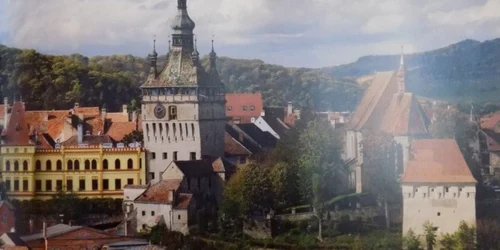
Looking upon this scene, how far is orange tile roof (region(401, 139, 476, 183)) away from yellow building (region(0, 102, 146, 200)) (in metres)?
2.95

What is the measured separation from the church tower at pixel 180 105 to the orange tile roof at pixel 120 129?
0.43 meters

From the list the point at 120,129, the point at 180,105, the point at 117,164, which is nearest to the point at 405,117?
the point at 180,105

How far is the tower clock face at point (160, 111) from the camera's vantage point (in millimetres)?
15680

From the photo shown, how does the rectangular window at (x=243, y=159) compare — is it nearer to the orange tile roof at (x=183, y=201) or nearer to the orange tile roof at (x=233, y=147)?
the orange tile roof at (x=233, y=147)

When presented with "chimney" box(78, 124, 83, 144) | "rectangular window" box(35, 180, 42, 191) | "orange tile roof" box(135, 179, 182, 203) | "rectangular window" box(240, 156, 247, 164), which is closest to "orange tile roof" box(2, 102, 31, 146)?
"rectangular window" box(35, 180, 42, 191)

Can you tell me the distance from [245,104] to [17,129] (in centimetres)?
367

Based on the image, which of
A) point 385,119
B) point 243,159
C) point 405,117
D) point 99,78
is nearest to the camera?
point 405,117

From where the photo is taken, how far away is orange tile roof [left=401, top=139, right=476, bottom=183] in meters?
14.3

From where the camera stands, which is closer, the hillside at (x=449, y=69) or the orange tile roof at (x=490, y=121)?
the hillside at (x=449, y=69)

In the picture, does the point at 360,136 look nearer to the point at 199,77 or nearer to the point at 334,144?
the point at 334,144

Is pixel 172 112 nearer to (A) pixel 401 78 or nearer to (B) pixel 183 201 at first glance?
(B) pixel 183 201

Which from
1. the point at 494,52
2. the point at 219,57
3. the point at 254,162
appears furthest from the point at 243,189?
the point at 494,52

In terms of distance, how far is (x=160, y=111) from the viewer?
15711 millimetres

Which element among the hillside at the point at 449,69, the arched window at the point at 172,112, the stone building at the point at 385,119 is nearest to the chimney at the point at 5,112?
the arched window at the point at 172,112
